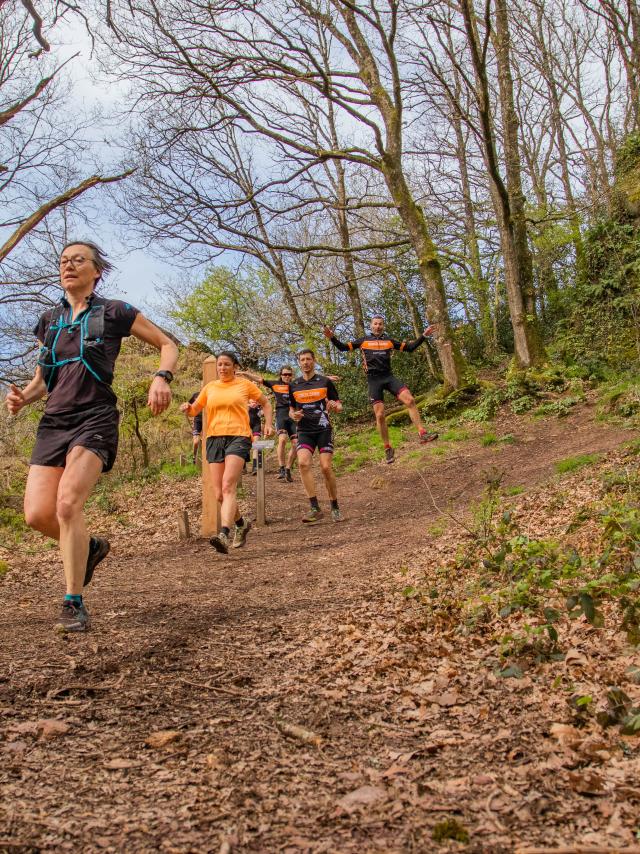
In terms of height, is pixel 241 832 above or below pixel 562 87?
below

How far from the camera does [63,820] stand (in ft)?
6.25

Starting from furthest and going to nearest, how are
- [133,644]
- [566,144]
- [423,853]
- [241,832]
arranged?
[566,144], [133,644], [241,832], [423,853]

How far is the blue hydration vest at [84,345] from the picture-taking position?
4.18m

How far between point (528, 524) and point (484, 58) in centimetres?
1042

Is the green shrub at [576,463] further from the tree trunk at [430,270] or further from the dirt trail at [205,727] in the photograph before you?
the tree trunk at [430,270]

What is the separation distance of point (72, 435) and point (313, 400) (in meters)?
5.62

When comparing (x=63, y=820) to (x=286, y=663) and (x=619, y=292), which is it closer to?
(x=286, y=663)

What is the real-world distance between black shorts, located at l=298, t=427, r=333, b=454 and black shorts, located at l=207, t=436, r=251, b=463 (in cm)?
194

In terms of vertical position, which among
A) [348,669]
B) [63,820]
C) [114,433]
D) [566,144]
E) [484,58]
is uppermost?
[566,144]

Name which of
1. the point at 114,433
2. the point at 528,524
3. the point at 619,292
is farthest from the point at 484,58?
the point at 114,433

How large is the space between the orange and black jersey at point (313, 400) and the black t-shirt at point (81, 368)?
5.28 metres

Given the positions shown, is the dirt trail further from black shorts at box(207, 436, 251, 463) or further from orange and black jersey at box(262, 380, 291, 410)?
orange and black jersey at box(262, 380, 291, 410)

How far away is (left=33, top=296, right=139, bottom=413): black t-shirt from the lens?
4148mm

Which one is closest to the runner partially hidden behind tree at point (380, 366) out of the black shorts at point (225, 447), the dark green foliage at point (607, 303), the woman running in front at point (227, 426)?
the woman running in front at point (227, 426)
